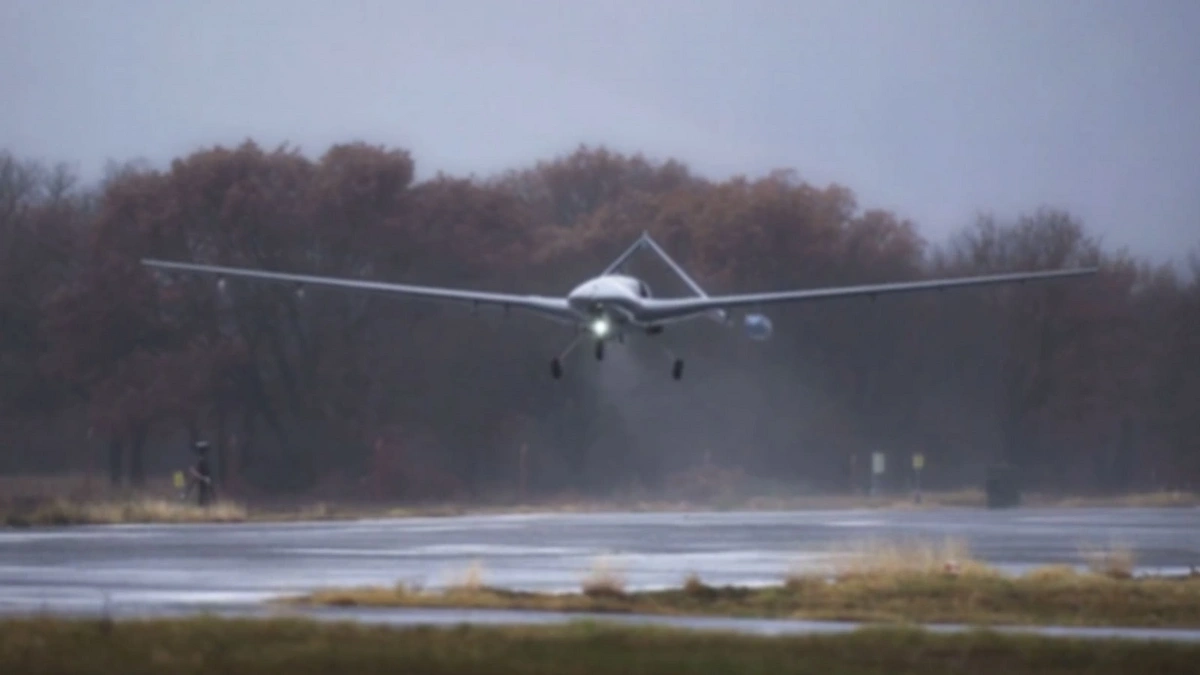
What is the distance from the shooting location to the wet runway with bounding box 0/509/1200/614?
2605 cm

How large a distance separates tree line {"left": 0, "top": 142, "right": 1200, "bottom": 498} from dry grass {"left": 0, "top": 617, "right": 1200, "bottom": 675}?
55.5 meters

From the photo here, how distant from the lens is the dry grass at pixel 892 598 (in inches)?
905

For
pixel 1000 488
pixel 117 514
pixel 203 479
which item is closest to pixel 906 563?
pixel 117 514

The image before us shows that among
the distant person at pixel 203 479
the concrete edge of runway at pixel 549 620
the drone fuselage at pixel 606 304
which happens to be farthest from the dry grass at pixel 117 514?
the concrete edge of runway at pixel 549 620

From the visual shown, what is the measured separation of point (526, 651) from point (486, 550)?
1716cm

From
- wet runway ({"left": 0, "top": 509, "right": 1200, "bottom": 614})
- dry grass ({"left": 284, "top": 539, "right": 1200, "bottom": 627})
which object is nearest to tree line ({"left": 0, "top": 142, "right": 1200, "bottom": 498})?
wet runway ({"left": 0, "top": 509, "right": 1200, "bottom": 614})

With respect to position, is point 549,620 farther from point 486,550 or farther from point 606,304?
point 606,304

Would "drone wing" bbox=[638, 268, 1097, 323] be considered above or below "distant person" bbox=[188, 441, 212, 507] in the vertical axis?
above

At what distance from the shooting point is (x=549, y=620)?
69.6ft

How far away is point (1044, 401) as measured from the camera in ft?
283

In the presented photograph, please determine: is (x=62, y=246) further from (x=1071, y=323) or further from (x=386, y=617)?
(x=386, y=617)

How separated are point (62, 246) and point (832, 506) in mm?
37223

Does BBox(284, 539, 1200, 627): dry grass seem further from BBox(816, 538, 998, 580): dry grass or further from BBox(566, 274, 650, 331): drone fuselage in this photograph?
BBox(566, 274, 650, 331): drone fuselage

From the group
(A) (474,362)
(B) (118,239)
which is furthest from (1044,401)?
(B) (118,239)
